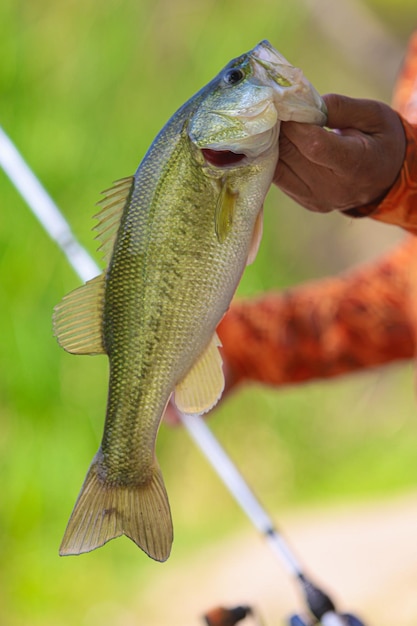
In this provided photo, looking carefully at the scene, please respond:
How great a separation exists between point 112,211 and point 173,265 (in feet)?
0.25

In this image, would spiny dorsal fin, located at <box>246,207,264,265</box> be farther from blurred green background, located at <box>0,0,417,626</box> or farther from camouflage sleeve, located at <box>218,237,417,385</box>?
blurred green background, located at <box>0,0,417,626</box>

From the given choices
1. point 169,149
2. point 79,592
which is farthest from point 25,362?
point 169,149

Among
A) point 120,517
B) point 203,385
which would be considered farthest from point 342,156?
point 120,517

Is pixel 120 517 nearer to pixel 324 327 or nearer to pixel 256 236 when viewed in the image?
pixel 256 236

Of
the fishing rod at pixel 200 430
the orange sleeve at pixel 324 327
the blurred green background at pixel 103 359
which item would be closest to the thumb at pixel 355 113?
the fishing rod at pixel 200 430

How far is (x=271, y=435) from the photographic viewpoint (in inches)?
131

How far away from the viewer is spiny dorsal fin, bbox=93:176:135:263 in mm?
806

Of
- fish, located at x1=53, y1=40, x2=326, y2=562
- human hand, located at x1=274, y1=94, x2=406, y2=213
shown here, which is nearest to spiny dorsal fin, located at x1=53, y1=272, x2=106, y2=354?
fish, located at x1=53, y1=40, x2=326, y2=562

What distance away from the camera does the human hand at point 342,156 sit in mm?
808

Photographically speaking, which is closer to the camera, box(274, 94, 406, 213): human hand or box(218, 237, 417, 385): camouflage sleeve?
box(274, 94, 406, 213): human hand

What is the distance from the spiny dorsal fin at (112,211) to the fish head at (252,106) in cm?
8

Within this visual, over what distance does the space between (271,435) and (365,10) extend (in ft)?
5.54

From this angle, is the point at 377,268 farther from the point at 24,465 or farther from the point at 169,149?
the point at 24,465

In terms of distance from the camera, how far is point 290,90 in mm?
766
